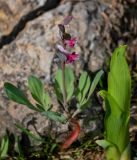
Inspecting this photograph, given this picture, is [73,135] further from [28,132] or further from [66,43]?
[66,43]

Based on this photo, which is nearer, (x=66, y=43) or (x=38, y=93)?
(x=66, y=43)

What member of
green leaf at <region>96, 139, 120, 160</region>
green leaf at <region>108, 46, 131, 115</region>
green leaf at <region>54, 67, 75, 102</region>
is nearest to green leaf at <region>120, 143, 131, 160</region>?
green leaf at <region>96, 139, 120, 160</region>

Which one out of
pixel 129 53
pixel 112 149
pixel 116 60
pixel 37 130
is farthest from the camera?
pixel 129 53

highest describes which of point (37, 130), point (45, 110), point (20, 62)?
point (20, 62)

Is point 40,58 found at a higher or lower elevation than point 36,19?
lower

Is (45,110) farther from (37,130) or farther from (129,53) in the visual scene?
(129,53)

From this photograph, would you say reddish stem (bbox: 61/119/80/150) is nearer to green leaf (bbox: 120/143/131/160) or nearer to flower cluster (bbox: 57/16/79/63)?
green leaf (bbox: 120/143/131/160)

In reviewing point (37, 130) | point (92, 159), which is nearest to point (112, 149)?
point (92, 159)

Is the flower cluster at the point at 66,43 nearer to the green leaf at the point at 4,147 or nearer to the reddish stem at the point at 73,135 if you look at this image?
the reddish stem at the point at 73,135

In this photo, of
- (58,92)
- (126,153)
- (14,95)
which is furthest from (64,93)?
(126,153)
